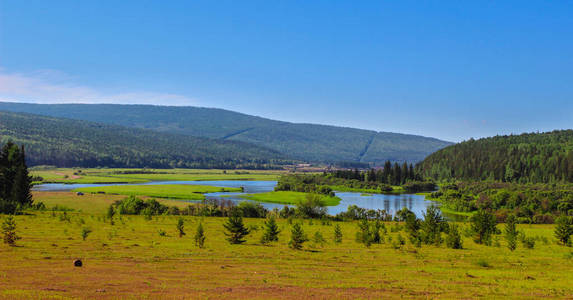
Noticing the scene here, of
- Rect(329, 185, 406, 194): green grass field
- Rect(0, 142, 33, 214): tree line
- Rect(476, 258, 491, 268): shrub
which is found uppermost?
Rect(0, 142, 33, 214): tree line

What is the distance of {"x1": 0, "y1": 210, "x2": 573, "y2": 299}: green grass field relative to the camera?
22922 mm

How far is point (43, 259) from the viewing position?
3083 cm

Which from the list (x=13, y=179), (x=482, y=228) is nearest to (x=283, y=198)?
(x=13, y=179)

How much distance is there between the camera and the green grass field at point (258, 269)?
22922 mm

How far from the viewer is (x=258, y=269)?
3048cm

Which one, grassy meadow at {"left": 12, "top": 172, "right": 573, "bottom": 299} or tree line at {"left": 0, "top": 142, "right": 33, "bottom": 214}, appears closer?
grassy meadow at {"left": 12, "top": 172, "right": 573, "bottom": 299}

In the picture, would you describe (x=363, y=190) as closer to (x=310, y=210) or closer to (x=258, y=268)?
(x=310, y=210)

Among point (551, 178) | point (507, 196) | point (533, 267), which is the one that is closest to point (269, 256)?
point (533, 267)

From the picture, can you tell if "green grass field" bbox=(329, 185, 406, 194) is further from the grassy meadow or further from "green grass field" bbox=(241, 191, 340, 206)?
the grassy meadow

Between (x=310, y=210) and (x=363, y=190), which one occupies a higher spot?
(x=310, y=210)

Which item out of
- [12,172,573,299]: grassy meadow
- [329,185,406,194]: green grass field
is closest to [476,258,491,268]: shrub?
[12,172,573,299]: grassy meadow

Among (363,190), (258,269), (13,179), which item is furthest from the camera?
(363,190)

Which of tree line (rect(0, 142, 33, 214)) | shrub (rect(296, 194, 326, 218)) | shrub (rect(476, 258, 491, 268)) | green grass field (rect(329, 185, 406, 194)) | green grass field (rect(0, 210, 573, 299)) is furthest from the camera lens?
green grass field (rect(329, 185, 406, 194))

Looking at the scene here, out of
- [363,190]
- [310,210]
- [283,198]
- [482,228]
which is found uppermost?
[482,228]
